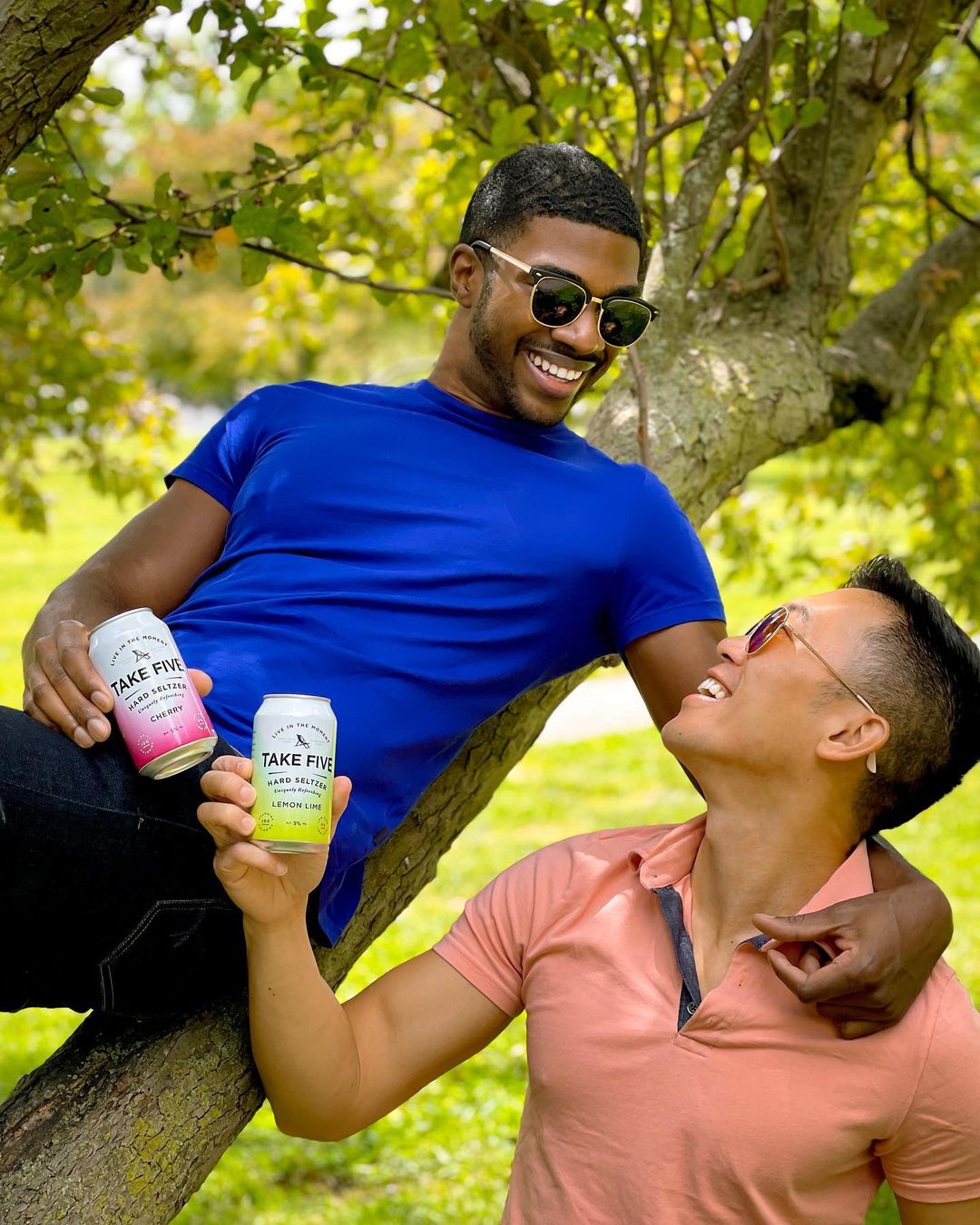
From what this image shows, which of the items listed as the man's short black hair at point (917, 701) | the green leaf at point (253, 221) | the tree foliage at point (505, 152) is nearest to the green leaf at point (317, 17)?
the tree foliage at point (505, 152)

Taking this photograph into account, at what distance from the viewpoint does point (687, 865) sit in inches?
89.9

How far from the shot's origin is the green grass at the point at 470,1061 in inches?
180

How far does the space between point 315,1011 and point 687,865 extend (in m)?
0.65

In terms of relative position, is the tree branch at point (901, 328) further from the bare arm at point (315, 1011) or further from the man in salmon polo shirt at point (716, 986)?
the bare arm at point (315, 1011)

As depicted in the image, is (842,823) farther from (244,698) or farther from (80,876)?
(80,876)

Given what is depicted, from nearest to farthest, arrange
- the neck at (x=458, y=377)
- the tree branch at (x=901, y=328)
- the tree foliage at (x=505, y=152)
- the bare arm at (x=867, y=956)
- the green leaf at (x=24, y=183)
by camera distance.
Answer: the bare arm at (x=867, y=956) → the neck at (x=458, y=377) → the green leaf at (x=24, y=183) → the tree foliage at (x=505, y=152) → the tree branch at (x=901, y=328)

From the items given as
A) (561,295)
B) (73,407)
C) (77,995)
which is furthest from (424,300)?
(77,995)

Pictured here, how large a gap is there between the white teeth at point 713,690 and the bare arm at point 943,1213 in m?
0.77

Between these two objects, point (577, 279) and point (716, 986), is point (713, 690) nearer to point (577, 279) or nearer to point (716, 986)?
point (716, 986)

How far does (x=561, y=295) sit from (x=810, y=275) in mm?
1660

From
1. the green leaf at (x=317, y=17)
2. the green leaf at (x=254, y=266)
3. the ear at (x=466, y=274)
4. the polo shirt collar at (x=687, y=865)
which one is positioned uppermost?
the green leaf at (x=317, y=17)

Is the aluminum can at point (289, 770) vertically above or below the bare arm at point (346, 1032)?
above

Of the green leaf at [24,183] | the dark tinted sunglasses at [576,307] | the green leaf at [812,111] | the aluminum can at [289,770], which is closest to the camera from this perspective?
the aluminum can at [289,770]

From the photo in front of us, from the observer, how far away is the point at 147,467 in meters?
6.33
